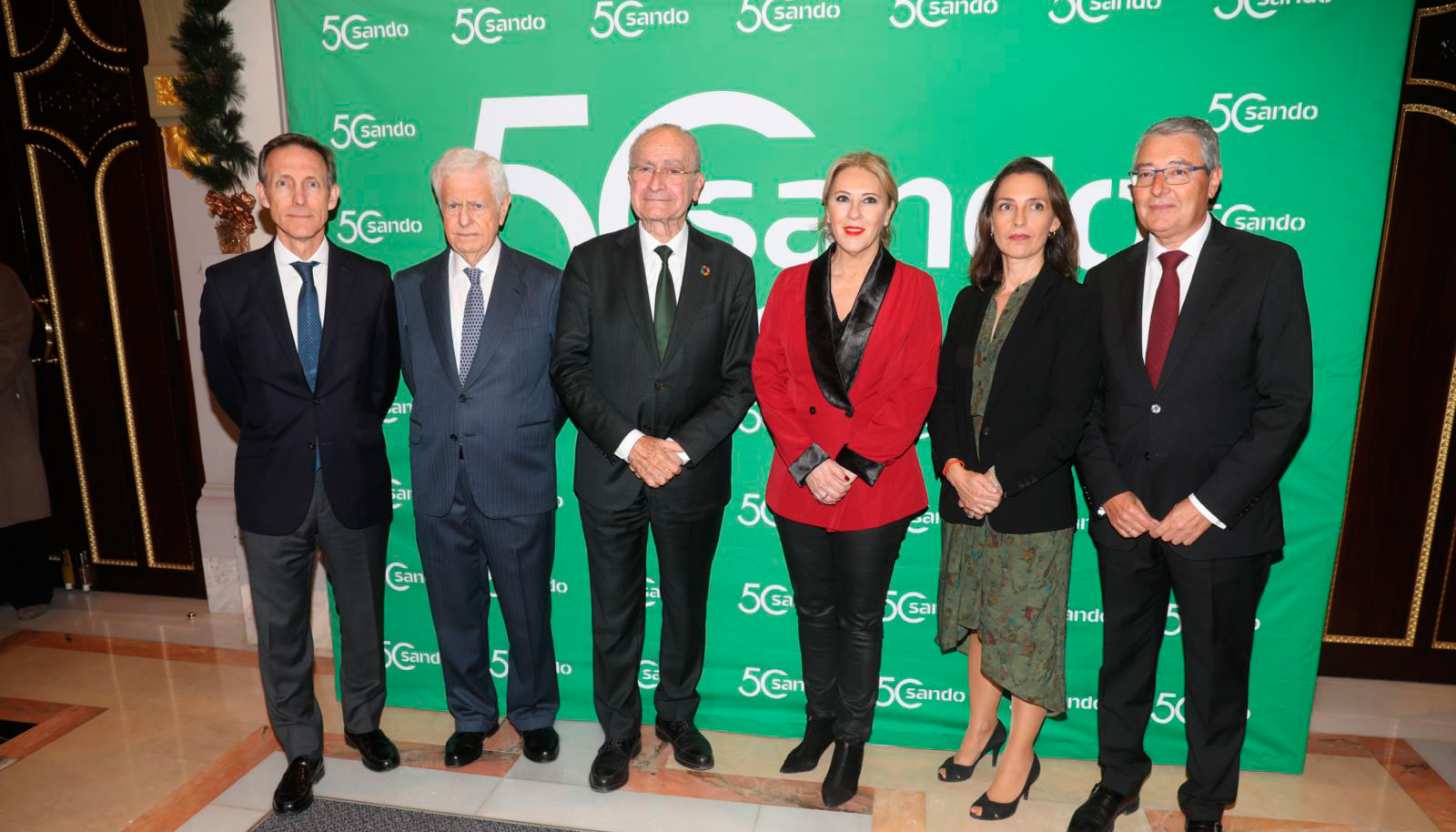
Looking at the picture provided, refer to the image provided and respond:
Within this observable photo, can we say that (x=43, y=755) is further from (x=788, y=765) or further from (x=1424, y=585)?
(x=1424, y=585)

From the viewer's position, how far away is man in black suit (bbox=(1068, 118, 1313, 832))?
2266mm

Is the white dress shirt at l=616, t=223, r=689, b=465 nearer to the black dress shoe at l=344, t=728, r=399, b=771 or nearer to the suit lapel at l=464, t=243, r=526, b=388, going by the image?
the suit lapel at l=464, t=243, r=526, b=388

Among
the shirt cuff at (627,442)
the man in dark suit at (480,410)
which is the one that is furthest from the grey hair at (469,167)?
the shirt cuff at (627,442)

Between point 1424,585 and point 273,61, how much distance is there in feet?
17.5

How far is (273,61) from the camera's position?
3629 mm

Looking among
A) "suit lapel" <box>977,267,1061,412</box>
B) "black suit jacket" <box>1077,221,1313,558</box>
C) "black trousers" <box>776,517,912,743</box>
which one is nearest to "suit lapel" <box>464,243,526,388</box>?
"black trousers" <box>776,517,912,743</box>

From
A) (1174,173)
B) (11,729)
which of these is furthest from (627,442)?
(11,729)

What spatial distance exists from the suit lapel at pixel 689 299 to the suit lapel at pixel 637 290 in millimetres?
16

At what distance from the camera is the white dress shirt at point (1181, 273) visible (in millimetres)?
2332

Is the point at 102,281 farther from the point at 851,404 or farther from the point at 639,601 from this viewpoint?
the point at 851,404

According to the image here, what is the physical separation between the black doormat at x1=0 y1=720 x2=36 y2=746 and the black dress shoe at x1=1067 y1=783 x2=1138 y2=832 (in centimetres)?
381

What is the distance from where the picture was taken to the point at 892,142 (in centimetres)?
287

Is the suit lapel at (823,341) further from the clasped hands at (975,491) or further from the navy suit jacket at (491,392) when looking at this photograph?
the navy suit jacket at (491,392)

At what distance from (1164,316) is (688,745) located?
206 centimetres
